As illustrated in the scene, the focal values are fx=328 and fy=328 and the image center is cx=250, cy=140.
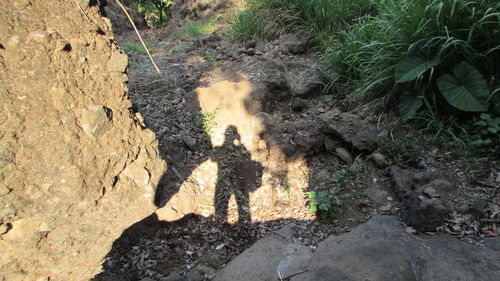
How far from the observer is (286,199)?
2529 millimetres

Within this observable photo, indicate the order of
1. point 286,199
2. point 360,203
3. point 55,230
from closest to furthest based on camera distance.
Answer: point 55,230 → point 360,203 → point 286,199

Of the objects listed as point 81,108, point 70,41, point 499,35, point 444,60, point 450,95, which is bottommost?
point 450,95

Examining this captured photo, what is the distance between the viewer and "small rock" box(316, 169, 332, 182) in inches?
102

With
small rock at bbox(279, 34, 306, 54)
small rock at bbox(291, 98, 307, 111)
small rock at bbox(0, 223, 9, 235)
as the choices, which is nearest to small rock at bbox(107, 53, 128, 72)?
small rock at bbox(0, 223, 9, 235)

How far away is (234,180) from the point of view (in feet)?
8.53

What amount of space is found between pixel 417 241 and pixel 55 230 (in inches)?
76.6

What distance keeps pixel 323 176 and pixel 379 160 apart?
1.49 feet

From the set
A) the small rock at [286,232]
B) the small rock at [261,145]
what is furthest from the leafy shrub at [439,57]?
the small rock at [286,232]

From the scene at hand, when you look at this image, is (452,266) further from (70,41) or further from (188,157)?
(70,41)

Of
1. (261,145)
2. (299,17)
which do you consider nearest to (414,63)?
(261,145)

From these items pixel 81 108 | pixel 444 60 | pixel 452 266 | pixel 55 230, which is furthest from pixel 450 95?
pixel 55 230

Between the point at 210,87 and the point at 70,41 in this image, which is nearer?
the point at 70,41

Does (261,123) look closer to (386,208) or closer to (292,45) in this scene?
(386,208)

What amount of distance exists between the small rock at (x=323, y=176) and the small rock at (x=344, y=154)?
0.67ft
